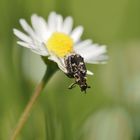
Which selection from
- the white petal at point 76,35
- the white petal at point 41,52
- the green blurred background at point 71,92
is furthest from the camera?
the white petal at point 76,35

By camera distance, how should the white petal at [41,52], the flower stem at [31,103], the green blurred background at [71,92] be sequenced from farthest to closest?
the green blurred background at [71,92]
the white petal at [41,52]
the flower stem at [31,103]

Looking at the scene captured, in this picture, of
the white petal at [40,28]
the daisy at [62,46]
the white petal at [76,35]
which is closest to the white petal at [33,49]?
the daisy at [62,46]

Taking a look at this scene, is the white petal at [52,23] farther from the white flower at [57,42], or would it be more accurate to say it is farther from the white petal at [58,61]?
the white petal at [58,61]

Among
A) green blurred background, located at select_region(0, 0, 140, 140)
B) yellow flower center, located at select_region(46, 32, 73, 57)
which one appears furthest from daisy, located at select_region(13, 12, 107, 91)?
green blurred background, located at select_region(0, 0, 140, 140)

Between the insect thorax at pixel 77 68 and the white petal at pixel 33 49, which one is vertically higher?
the white petal at pixel 33 49

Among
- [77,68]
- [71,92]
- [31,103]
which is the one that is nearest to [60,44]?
[77,68]

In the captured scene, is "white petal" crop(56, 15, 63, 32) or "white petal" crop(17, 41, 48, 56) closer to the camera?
"white petal" crop(17, 41, 48, 56)

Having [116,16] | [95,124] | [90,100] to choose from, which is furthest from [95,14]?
[95,124]

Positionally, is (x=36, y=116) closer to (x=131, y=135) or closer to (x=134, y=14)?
(x=131, y=135)

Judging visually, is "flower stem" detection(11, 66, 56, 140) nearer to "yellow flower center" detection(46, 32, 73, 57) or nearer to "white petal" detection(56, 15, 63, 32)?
"yellow flower center" detection(46, 32, 73, 57)
